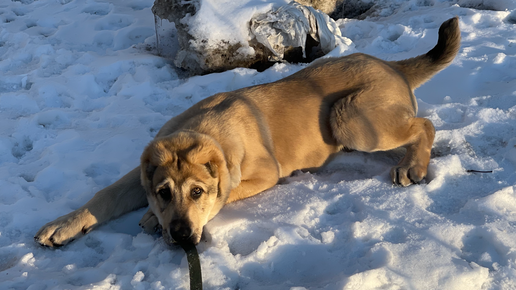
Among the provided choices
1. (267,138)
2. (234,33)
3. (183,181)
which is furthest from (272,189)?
(234,33)

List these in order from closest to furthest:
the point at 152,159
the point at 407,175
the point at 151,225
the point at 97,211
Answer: the point at 152,159, the point at 151,225, the point at 97,211, the point at 407,175

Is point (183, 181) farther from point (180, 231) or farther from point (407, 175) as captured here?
point (407, 175)

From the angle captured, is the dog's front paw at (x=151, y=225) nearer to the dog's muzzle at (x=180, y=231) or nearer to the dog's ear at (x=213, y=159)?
the dog's muzzle at (x=180, y=231)

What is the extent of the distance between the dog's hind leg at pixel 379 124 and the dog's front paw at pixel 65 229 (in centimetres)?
254

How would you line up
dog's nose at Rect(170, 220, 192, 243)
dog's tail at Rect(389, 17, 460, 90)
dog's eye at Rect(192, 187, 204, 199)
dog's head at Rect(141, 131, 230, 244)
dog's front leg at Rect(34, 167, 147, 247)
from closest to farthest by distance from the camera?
dog's nose at Rect(170, 220, 192, 243)
dog's head at Rect(141, 131, 230, 244)
dog's eye at Rect(192, 187, 204, 199)
dog's front leg at Rect(34, 167, 147, 247)
dog's tail at Rect(389, 17, 460, 90)

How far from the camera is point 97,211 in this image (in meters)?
3.44

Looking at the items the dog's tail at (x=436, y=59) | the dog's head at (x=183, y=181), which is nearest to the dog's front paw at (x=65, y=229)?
the dog's head at (x=183, y=181)

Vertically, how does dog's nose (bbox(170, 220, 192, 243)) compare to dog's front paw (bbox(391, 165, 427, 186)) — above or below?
above

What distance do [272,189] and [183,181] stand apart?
107 centimetres

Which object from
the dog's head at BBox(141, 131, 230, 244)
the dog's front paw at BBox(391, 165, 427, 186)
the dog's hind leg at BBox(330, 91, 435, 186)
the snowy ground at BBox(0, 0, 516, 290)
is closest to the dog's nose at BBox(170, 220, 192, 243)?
the dog's head at BBox(141, 131, 230, 244)

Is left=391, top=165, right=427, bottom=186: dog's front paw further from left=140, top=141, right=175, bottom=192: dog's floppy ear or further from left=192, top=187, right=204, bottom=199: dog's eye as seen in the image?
left=140, top=141, right=175, bottom=192: dog's floppy ear

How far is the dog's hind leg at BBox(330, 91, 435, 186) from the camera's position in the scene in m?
4.09

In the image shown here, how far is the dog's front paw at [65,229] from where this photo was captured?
321cm

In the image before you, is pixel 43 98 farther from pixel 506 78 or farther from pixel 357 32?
pixel 506 78
